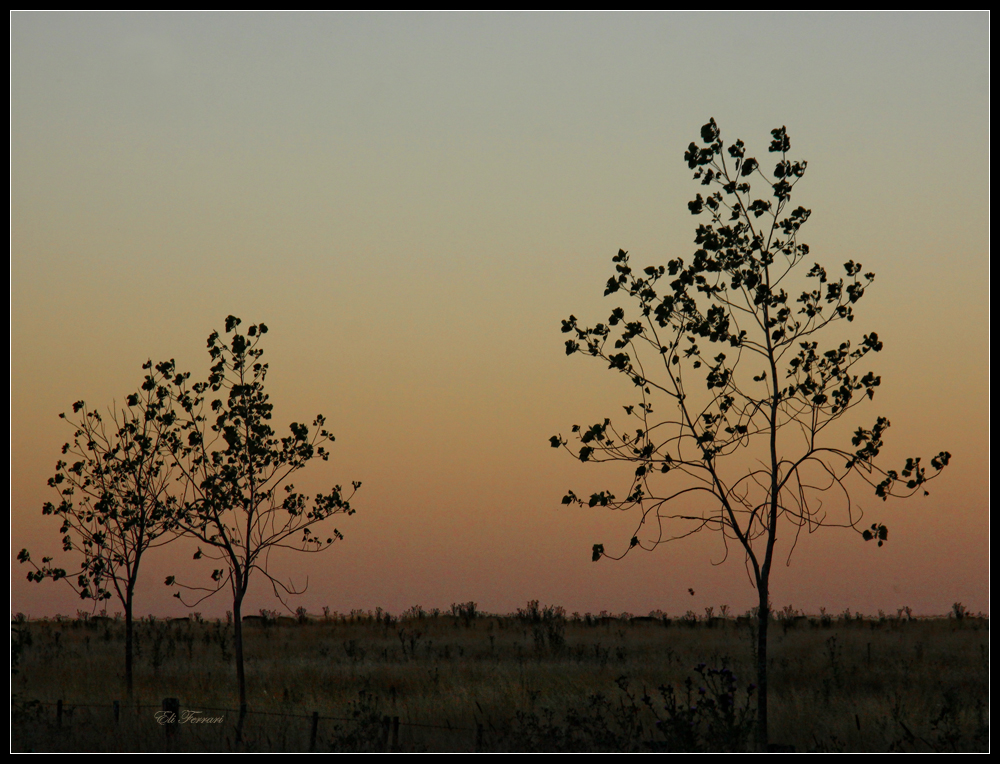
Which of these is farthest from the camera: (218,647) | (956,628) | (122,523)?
(956,628)

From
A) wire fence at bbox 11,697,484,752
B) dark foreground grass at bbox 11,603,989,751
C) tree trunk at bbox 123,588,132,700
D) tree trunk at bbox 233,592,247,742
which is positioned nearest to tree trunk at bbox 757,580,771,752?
dark foreground grass at bbox 11,603,989,751

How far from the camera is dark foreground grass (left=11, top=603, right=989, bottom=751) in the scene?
774 inches

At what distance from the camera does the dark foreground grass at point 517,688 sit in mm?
19656

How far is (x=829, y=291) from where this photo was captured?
58.4 feet

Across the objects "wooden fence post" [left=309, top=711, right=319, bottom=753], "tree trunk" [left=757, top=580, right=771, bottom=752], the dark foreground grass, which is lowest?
the dark foreground grass

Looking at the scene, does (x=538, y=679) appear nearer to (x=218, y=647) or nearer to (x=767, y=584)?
(x=767, y=584)

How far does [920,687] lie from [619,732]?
1191 centimetres

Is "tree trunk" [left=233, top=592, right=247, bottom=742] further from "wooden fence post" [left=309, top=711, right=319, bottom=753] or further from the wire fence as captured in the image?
"wooden fence post" [left=309, top=711, right=319, bottom=753]

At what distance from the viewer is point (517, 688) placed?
26.2 meters

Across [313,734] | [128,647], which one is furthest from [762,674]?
[128,647]

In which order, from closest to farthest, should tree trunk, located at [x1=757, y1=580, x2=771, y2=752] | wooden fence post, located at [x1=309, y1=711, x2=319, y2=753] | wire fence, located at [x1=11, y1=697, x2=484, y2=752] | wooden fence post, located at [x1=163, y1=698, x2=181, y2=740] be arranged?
tree trunk, located at [x1=757, y1=580, x2=771, y2=752]
wooden fence post, located at [x1=309, y1=711, x2=319, y2=753]
wire fence, located at [x1=11, y1=697, x2=484, y2=752]
wooden fence post, located at [x1=163, y1=698, x2=181, y2=740]

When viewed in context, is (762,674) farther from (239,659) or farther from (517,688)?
(239,659)

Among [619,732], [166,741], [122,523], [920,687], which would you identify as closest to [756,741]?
[619,732]

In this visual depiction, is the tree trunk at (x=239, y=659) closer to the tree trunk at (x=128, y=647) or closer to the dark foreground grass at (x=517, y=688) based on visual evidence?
the dark foreground grass at (x=517, y=688)
